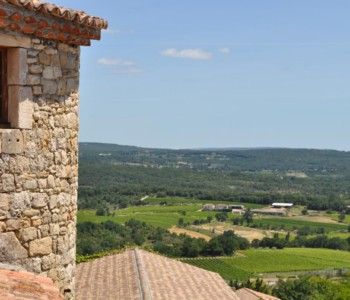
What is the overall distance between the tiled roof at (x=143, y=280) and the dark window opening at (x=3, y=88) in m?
7.59

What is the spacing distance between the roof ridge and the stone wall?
6291mm

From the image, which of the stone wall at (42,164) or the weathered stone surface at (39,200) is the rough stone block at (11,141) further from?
the weathered stone surface at (39,200)

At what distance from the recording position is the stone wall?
6262mm

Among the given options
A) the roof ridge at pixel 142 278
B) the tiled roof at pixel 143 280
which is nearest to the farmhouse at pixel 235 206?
the tiled roof at pixel 143 280

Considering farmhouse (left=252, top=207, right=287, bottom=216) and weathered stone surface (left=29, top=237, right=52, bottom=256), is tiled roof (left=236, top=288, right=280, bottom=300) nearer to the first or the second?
weathered stone surface (left=29, top=237, right=52, bottom=256)

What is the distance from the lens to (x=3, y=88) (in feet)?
20.8

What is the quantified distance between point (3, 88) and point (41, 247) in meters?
1.71

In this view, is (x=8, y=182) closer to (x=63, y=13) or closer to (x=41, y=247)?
(x=41, y=247)

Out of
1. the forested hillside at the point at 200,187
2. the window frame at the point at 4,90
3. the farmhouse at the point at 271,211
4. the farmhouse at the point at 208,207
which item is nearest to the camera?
the window frame at the point at 4,90

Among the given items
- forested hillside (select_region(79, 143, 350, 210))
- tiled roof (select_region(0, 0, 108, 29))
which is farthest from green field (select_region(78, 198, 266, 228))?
tiled roof (select_region(0, 0, 108, 29))

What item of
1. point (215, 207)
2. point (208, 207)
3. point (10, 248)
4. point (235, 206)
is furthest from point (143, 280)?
point (235, 206)

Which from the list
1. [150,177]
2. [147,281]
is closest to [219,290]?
[147,281]

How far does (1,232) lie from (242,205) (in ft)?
392

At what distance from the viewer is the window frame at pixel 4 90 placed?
248 inches
